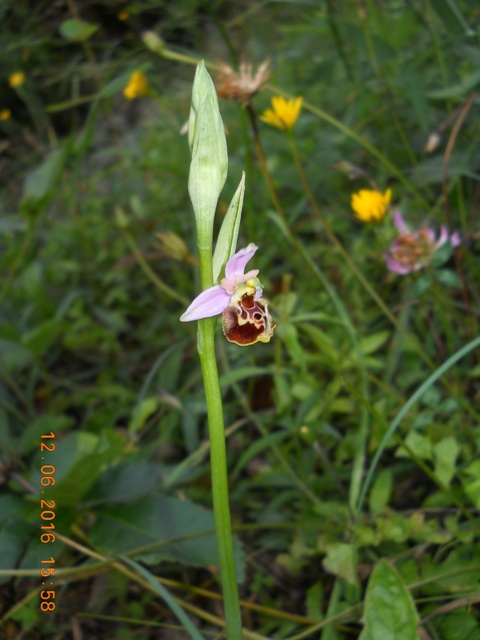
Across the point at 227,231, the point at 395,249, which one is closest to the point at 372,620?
the point at 227,231

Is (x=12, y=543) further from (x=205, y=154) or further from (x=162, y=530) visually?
(x=205, y=154)

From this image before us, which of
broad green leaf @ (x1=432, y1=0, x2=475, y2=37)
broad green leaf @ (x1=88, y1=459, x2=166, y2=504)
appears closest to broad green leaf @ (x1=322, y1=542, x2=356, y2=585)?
broad green leaf @ (x1=88, y1=459, x2=166, y2=504)

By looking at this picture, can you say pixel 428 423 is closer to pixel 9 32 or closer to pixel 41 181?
pixel 41 181

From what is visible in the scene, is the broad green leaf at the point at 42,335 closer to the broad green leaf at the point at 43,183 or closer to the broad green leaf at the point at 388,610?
the broad green leaf at the point at 43,183

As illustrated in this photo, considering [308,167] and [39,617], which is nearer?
[39,617]

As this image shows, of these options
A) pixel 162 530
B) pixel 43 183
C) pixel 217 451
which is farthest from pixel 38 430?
pixel 217 451

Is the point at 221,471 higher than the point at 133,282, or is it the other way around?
the point at 221,471

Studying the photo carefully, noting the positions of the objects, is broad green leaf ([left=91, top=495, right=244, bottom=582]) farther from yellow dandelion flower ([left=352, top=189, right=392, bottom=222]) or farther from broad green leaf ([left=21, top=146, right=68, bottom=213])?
broad green leaf ([left=21, top=146, right=68, bottom=213])

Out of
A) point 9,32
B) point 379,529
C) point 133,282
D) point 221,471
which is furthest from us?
point 9,32
